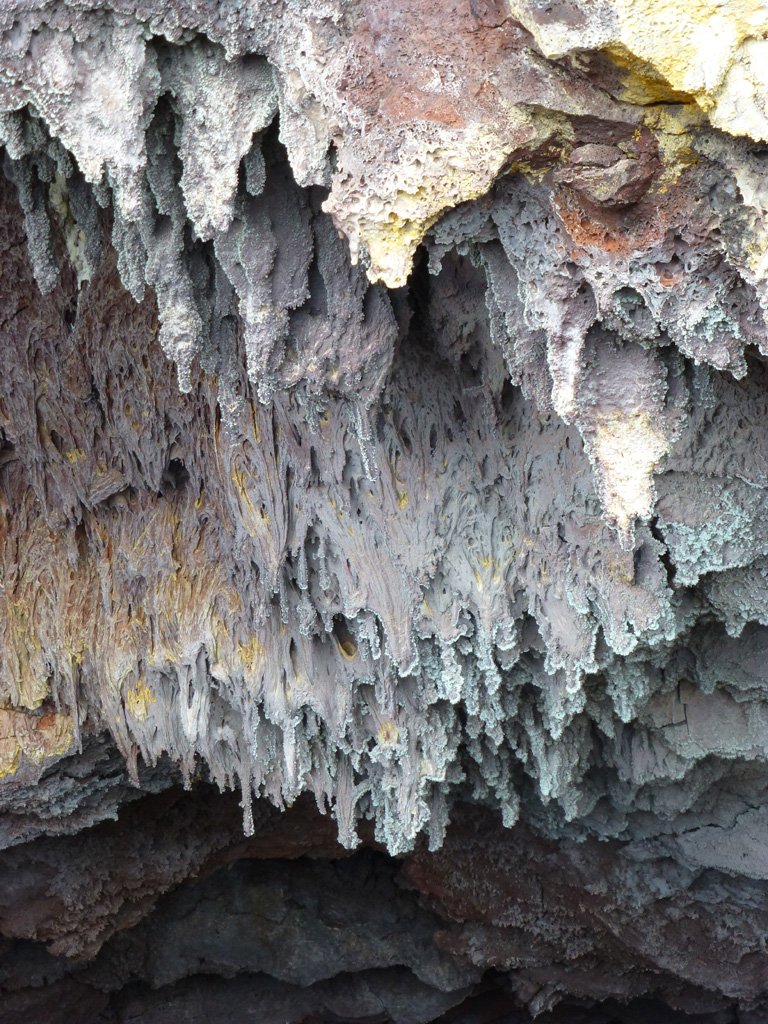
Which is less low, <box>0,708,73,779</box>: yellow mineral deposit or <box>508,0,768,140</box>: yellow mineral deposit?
<box>508,0,768,140</box>: yellow mineral deposit

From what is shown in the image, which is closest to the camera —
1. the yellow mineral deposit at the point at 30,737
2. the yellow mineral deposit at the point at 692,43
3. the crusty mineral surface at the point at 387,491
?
the yellow mineral deposit at the point at 692,43

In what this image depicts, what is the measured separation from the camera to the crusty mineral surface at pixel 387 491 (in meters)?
1.24

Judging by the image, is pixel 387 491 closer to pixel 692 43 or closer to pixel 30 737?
pixel 692 43

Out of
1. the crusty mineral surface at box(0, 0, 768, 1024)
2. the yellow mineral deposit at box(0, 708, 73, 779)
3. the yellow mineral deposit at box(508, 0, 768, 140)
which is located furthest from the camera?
the yellow mineral deposit at box(0, 708, 73, 779)

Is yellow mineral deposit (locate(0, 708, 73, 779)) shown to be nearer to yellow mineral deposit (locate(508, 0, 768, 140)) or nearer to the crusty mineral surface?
the crusty mineral surface

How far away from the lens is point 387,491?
1978mm

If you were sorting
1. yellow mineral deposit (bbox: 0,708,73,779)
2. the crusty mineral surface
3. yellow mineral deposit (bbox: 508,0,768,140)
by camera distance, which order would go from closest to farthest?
yellow mineral deposit (bbox: 508,0,768,140) < the crusty mineral surface < yellow mineral deposit (bbox: 0,708,73,779)

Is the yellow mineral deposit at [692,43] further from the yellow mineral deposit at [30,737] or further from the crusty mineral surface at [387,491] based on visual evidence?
the yellow mineral deposit at [30,737]

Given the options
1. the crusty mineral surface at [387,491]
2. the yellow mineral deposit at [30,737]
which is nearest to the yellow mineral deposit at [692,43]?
the crusty mineral surface at [387,491]

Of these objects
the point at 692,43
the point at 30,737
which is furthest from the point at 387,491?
the point at 30,737

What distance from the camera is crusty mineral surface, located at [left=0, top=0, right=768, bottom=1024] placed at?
124cm

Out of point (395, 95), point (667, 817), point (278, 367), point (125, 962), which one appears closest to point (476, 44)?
point (395, 95)

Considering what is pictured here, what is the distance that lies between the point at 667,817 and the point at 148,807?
1.68 meters

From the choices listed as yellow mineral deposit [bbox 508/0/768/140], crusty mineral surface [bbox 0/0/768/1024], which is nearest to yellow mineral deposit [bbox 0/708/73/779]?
Result: crusty mineral surface [bbox 0/0/768/1024]
